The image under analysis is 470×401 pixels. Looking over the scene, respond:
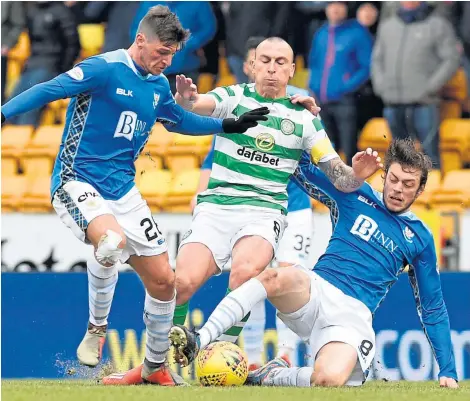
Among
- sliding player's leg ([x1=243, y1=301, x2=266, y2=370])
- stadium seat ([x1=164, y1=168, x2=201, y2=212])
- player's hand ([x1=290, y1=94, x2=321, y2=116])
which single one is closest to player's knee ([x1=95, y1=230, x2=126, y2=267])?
player's hand ([x1=290, y1=94, x2=321, y2=116])

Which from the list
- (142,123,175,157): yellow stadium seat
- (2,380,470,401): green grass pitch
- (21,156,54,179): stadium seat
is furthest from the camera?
(21,156,54,179): stadium seat

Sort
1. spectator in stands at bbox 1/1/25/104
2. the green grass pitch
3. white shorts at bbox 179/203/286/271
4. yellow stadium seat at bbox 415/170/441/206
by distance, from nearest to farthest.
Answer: the green grass pitch, white shorts at bbox 179/203/286/271, yellow stadium seat at bbox 415/170/441/206, spectator in stands at bbox 1/1/25/104

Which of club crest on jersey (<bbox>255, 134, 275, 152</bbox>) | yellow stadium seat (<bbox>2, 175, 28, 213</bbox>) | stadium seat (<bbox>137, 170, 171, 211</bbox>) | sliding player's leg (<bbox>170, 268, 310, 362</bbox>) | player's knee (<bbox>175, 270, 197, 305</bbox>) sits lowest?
yellow stadium seat (<bbox>2, 175, 28, 213</bbox>)

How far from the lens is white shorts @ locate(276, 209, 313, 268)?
9.83m

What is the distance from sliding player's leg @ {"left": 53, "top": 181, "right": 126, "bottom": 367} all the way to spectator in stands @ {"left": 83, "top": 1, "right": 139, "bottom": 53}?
6.28m

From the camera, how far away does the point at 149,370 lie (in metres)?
7.93

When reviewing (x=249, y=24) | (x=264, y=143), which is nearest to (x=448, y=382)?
(x=264, y=143)

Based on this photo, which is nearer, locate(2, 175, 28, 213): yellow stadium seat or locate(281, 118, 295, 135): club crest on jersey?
locate(281, 118, 295, 135): club crest on jersey

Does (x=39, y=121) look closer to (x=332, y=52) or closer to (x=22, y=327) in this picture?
(x=332, y=52)

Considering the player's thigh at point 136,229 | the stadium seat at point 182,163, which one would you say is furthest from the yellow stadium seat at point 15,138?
the player's thigh at point 136,229

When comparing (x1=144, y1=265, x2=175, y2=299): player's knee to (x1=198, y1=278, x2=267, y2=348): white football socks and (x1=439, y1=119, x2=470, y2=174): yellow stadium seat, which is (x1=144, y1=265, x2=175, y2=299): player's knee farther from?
(x1=439, y1=119, x2=470, y2=174): yellow stadium seat

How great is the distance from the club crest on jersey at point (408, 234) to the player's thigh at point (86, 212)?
5.81 feet

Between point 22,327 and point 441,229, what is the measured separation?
3809 mm

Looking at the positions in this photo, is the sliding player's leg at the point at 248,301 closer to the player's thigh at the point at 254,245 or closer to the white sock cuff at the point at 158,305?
the player's thigh at the point at 254,245
